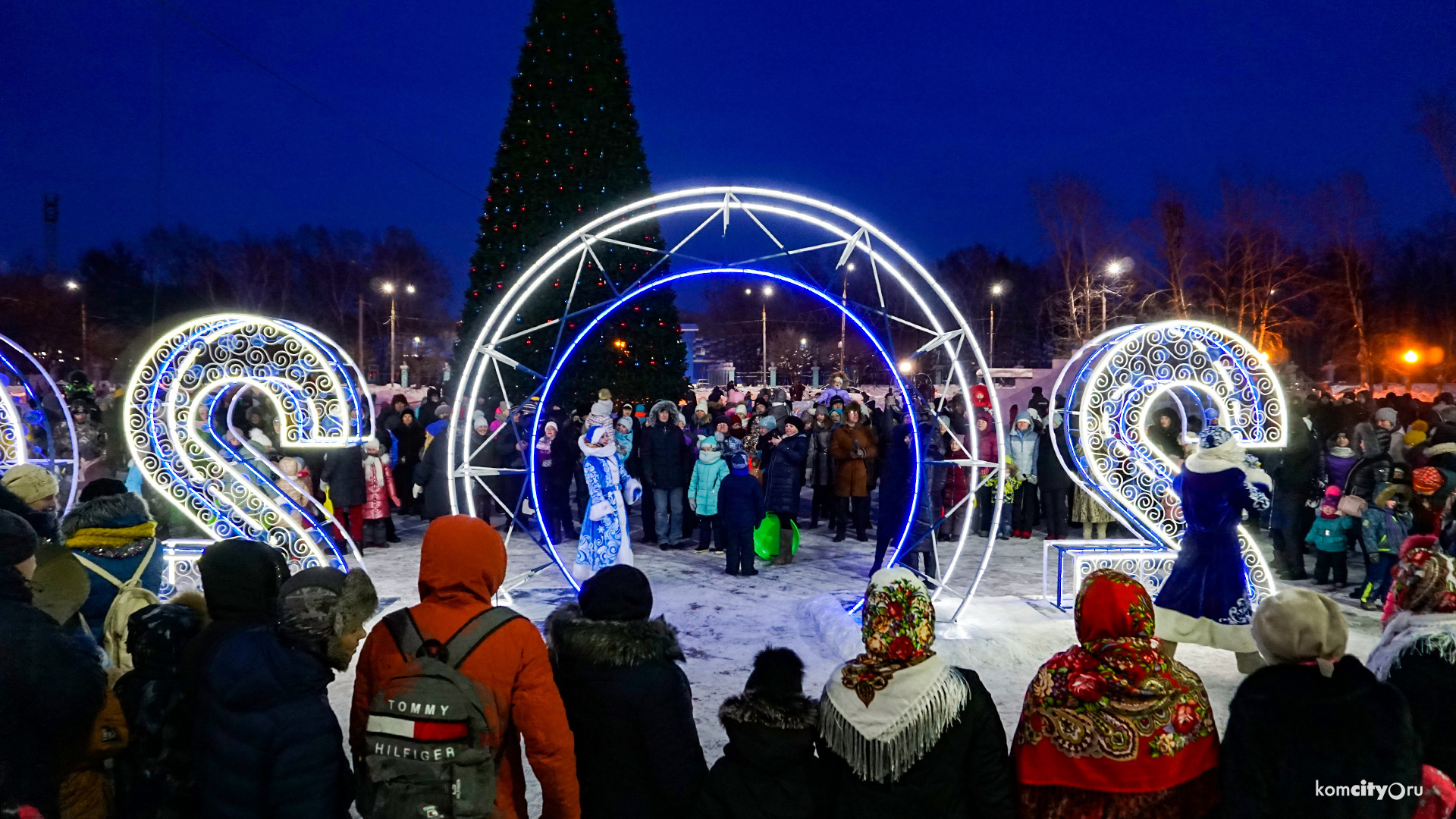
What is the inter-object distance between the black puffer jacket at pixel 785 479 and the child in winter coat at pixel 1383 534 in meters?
5.39

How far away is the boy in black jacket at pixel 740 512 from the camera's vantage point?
9.34 meters

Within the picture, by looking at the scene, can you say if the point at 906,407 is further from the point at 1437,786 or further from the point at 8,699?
the point at 8,699

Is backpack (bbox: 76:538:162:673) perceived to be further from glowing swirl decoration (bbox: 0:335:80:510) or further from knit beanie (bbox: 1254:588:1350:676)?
knit beanie (bbox: 1254:588:1350:676)

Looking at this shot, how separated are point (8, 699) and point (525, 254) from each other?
12.4 meters

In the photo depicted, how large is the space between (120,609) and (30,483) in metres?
1.61

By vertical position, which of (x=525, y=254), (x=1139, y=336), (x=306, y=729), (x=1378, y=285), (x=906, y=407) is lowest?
(x=306, y=729)

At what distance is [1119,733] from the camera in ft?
8.51

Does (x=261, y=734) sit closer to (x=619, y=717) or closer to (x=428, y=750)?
(x=428, y=750)

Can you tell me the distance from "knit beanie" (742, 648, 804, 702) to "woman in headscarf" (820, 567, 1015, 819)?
0.14m

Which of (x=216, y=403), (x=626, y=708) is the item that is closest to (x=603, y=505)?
(x=216, y=403)

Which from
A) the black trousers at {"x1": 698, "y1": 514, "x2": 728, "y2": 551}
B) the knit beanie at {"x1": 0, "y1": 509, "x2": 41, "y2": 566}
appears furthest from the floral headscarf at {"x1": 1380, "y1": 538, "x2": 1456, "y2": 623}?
the black trousers at {"x1": 698, "y1": 514, "x2": 728, "y2": 551}

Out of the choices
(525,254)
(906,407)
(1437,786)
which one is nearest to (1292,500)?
(906,407)

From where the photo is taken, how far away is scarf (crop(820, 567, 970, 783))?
2.54 meters

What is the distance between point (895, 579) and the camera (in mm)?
2713
